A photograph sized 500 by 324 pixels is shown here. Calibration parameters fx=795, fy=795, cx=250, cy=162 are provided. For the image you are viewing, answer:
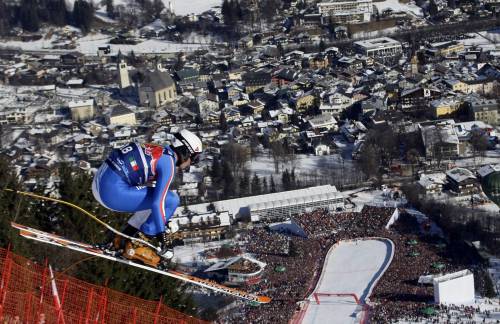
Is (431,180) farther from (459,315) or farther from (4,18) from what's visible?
(4,18)

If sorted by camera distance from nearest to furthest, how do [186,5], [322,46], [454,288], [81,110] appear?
[454,288] → [81,110] → [322,46] → [186,5]

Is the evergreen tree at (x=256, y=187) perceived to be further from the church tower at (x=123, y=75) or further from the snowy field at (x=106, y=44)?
the snowy field at (x=106, y=44)

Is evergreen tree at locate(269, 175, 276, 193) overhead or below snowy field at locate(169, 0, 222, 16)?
below

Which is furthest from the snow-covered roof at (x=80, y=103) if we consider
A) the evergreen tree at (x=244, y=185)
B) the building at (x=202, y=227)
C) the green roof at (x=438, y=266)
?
the green roof at (x=438, y=266)

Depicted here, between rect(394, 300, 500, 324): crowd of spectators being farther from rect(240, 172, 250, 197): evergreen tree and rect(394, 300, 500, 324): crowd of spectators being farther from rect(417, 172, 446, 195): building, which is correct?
rect(240, 172, 250, 197): evergreen tree

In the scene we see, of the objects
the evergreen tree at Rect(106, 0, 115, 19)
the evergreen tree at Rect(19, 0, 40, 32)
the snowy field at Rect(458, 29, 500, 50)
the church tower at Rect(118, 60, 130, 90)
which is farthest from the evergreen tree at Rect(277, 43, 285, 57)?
the evergreen tree at Rect(19, 0, 40, 32)

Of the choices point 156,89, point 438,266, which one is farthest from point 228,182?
point 156,89

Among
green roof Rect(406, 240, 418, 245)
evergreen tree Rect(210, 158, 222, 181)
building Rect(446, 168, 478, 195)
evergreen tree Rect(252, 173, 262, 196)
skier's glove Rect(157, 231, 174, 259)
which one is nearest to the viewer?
skier's glove Rect(157, 231, 174, 259)
